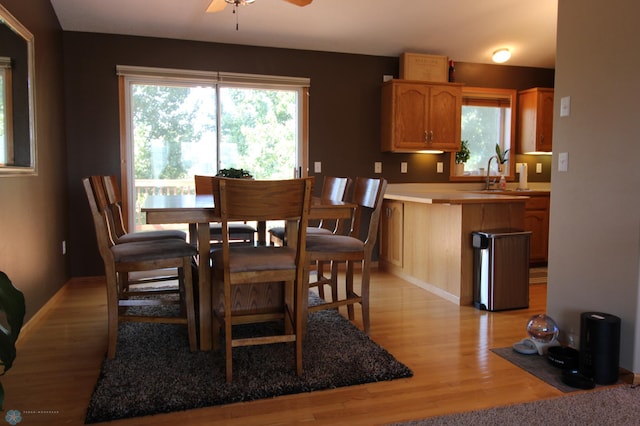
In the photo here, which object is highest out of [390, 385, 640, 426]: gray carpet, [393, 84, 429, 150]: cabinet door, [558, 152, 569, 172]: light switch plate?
[393, 84, 429, 150]: cabinet door

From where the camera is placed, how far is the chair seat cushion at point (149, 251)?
8.70 feet

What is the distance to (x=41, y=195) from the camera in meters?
3.63

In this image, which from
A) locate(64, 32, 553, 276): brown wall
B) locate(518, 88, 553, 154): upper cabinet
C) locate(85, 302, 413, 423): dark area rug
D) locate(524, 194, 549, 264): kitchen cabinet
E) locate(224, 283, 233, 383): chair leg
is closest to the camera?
locate(85, 302, 413, 423): dark area rug

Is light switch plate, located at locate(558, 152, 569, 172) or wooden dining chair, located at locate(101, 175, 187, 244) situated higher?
light switch plate, located at locate(558, 152, 569, 172)

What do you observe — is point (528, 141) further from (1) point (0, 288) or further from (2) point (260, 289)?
(1) point (0, 288)

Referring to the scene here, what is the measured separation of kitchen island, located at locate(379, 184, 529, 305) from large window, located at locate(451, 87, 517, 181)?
1.32 metres

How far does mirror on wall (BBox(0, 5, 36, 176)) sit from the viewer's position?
2785mm

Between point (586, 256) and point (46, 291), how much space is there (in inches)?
142

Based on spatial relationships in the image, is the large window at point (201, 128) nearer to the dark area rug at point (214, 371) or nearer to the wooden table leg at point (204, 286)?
the dark area rug at point (214, 371)

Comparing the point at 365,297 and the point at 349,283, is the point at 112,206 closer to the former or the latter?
the point at 349,283

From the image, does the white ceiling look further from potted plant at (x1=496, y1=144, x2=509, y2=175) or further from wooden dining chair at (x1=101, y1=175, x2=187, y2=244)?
wooden dining chair at (x1=101, y1=175, x2=187, y2=244)

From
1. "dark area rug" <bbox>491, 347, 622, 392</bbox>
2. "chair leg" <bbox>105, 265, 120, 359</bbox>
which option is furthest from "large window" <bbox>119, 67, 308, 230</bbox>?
"dark area rug" <bbox>491, 347, 622, 392</bbox>

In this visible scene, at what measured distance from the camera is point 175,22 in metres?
Answer: 4.37

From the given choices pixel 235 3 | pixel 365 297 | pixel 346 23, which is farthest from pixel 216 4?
pixel 365 297
